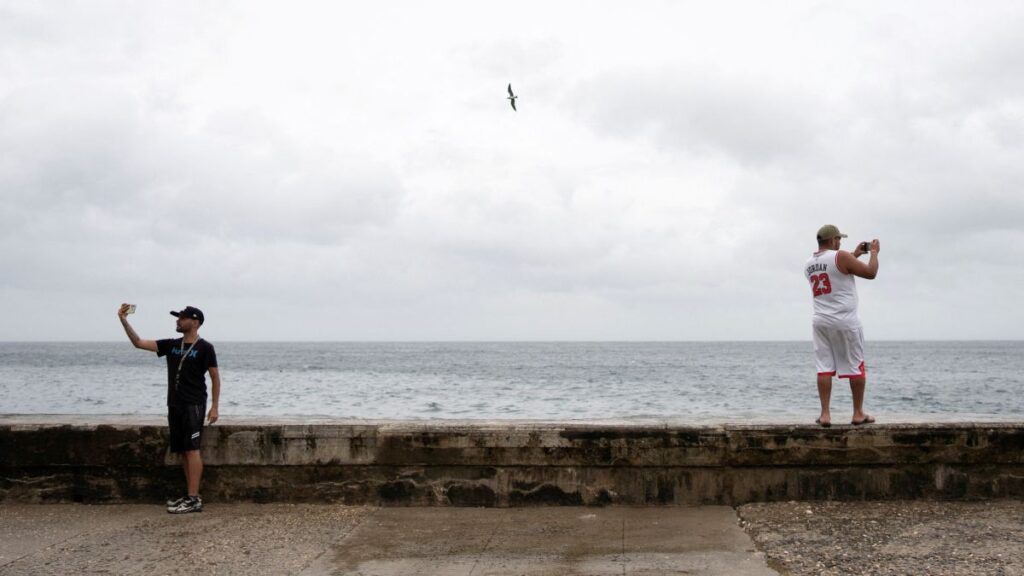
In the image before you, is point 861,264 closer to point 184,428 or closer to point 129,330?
point 184,428

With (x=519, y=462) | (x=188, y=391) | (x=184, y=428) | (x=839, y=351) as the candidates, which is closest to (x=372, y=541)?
(x=519, y=462)

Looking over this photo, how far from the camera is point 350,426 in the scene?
5.74 m

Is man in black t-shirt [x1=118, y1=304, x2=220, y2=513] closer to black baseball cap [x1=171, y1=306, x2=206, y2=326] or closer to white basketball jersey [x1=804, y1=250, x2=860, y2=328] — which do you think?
black baseball cap [x1=171, y1=306, x2=206, y2=326]

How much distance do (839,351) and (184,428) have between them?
4.53 m

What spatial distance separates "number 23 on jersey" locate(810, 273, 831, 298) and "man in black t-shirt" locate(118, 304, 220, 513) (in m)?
4.13

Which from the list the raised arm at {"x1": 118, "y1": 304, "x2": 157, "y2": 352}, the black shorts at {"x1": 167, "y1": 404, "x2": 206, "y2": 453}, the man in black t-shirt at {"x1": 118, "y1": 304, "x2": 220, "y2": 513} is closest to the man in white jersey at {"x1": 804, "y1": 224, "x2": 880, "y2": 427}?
the man in black t-shirt at {"x1": 118, "y1": 304, "x2": 220, "y2": 513}

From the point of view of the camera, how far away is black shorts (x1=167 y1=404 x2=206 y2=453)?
18.4 feet

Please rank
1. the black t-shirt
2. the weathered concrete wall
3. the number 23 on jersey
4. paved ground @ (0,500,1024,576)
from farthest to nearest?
the number 23 on jersey, the black t-shirt, the weathered concrete wall, paved ground @ (0,500,1024,576)

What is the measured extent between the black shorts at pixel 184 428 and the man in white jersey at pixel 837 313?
13.9 feet

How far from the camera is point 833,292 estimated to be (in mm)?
5766

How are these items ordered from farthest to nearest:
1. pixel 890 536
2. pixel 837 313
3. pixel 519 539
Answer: pixel 837 313 → pixel 519 539 → pixel 890 536

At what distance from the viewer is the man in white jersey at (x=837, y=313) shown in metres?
5.67

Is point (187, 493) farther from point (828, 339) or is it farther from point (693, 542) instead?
point (828, 339)

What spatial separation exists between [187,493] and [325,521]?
111 centimetres
